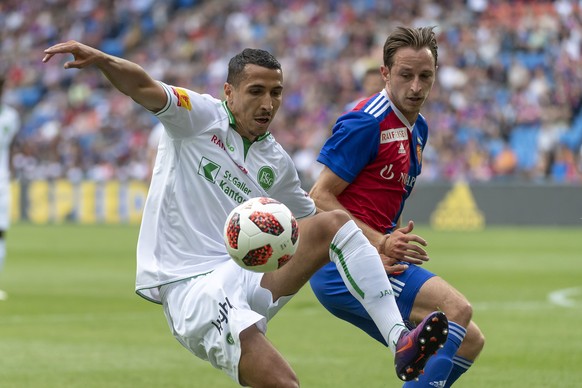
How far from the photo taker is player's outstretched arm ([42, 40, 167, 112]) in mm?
5375

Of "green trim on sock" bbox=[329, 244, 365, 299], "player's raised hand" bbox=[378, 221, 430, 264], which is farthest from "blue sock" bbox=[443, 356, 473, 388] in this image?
"green trim on sock" bbox=[329, 244, 365, 299]

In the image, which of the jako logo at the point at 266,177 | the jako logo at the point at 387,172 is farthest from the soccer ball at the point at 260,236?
the jako logo at the point at 387,172

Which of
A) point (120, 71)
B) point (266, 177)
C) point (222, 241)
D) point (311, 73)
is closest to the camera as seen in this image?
point (120, 71)

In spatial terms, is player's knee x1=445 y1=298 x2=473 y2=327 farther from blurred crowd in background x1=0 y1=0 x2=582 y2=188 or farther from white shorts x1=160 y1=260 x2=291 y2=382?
blurred crowd in background x1=0 y1=0 x2=582 y2=188

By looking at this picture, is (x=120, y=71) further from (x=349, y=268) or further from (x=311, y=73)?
(x=311, y=73)

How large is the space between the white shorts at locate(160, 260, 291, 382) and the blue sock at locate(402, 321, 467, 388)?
35.6 inches

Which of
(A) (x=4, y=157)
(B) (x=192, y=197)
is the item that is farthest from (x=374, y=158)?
(A) (x=4, y=157)

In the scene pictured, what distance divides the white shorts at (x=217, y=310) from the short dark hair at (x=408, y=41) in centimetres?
155

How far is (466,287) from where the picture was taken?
15.5 meters

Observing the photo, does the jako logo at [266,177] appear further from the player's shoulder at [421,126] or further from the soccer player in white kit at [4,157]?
the soccer player in white kit at [4,157]

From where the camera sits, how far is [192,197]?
6.18 m

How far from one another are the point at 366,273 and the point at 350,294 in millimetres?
556

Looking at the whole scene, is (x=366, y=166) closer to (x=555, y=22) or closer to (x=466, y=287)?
(x=466, y=287)

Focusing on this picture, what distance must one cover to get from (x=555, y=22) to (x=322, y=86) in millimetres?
6313
